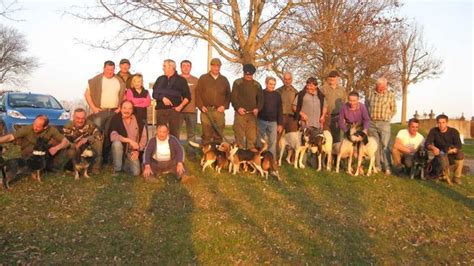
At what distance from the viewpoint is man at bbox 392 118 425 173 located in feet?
32.4

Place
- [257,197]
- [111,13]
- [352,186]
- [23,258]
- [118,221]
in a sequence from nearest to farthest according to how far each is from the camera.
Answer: [23,258] < [118,221] < [257,197] < [352,186] < [111,13]

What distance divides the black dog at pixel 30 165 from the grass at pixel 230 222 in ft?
0.68

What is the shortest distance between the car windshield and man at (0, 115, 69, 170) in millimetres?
7107

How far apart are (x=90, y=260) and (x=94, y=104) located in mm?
4956

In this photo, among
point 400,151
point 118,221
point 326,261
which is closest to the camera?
point 326,261

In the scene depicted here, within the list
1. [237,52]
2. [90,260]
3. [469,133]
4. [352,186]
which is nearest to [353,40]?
[237,52]

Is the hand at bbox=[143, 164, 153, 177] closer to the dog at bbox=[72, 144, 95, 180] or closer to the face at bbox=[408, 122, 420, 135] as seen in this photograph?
the dog at bbox=[72, 144, 95, 180]

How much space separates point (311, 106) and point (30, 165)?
18.2 ft

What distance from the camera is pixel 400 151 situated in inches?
393

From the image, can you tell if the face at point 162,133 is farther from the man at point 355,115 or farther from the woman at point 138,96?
the man at point 355,115

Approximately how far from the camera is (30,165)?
762cm

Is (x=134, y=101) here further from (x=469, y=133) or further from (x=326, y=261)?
(x=469, y=133)

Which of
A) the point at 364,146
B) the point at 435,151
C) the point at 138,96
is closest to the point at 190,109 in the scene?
the point at 138,96

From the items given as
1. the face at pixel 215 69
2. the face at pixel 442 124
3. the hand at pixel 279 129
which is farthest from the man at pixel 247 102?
the face at pixel 442 124
